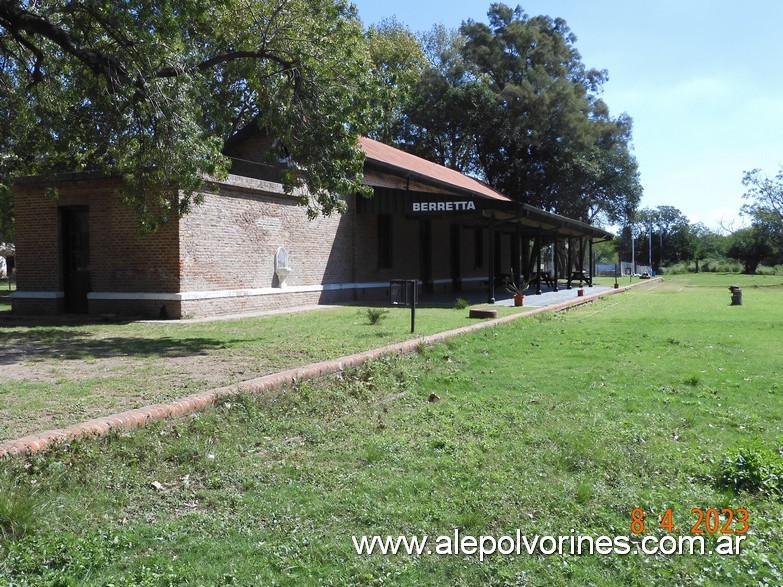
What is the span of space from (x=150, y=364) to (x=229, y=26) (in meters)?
14.1

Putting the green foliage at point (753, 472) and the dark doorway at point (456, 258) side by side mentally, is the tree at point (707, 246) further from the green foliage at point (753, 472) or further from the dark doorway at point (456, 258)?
the green foliage at point (753, 472)

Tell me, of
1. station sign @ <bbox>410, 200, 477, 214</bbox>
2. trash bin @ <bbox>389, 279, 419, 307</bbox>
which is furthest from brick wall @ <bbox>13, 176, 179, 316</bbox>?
station sign @ <bbox>410, 200, 477, 214</bbox>

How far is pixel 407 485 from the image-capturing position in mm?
4262

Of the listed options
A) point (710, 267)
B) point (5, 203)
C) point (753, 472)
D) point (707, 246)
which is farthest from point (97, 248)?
point (707, 246)

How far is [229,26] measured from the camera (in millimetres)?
19297

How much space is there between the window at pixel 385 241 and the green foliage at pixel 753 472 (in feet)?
62.8

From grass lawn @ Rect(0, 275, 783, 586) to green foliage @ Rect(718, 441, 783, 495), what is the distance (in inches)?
0.5

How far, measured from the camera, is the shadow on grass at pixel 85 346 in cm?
909

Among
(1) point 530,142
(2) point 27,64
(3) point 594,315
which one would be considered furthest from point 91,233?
(1) point 530,142

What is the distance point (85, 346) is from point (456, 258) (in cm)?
2082

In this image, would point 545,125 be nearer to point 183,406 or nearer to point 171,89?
point 171,89

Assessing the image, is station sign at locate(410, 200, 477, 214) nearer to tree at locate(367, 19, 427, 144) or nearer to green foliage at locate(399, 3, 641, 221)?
tree at locate(367, 19, 427, 144)

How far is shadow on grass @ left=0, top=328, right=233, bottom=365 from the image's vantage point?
909 centimetres

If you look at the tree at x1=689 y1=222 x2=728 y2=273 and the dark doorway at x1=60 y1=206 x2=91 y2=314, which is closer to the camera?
the dark doorway at x1=60 y1=206 x2=91 y2=314
